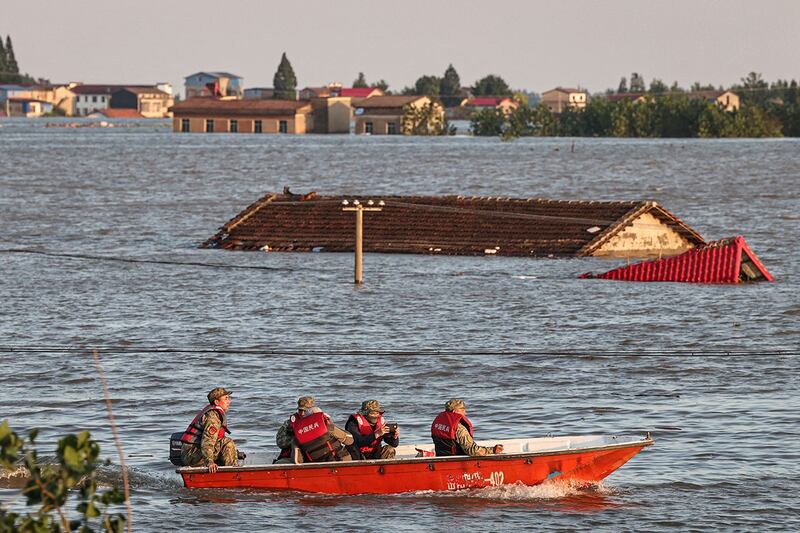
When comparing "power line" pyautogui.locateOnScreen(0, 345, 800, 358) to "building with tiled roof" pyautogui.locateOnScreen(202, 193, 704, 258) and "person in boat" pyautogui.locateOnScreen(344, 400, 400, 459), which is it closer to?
"person in boat" pyautogui.locateOnScreen(344, 400, 400, 459)

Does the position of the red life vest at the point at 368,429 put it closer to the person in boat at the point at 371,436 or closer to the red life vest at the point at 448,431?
the person in boat at the point at 371,436

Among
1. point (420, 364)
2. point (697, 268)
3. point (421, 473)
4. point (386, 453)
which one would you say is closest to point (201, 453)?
point (386, 453)

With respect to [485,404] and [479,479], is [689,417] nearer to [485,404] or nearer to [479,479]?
[485,404]

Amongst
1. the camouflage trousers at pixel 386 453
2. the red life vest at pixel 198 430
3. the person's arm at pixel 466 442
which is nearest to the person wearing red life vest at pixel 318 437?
the camouflage trousers at pixel 386 453

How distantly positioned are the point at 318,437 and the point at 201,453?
2.25 metres

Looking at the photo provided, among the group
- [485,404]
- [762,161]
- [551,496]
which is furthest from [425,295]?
[762,161]

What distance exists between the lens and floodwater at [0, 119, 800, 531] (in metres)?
28.0

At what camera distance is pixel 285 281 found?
63.2 meters

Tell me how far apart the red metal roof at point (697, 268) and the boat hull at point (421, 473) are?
112ft

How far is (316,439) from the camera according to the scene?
1085 inches

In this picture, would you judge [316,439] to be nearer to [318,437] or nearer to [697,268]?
[318,437]

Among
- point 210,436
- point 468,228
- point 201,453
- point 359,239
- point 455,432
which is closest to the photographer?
point 455,432

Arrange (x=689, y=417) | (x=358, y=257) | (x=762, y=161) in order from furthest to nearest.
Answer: (x=762, y=161) < (x=358, y=257) < (x=689, y=417)

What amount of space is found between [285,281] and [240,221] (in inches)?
592
